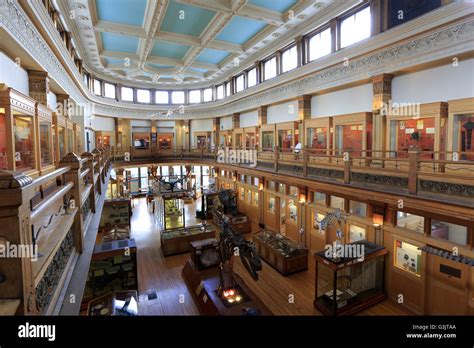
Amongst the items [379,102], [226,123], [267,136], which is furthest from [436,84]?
[226,123]

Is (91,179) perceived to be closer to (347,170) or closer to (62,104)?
(347,170)

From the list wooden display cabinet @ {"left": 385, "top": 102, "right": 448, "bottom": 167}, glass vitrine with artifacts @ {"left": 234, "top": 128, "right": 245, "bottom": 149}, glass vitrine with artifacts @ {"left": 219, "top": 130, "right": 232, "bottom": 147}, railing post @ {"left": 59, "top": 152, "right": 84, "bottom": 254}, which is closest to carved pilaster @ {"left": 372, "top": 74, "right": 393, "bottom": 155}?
wooden display cabinet @ {"left": 385, "top": 102, "right": 448, "bottom": 167}

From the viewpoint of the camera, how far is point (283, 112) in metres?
15.4

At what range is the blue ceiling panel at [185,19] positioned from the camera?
11.5m

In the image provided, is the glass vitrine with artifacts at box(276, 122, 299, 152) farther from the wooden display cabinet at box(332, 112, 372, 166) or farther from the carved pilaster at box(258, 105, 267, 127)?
the wooden display cabinet at box(332, 112, 372, 166)

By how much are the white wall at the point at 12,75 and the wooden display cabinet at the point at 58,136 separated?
1.03 meters

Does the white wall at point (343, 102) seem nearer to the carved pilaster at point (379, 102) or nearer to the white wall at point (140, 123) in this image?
the carved pilaster at point (379, 102)

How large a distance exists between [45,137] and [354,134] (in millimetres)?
9941

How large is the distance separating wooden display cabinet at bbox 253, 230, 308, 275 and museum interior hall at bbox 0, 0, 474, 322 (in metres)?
0.08

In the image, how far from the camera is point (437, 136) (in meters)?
7.88
